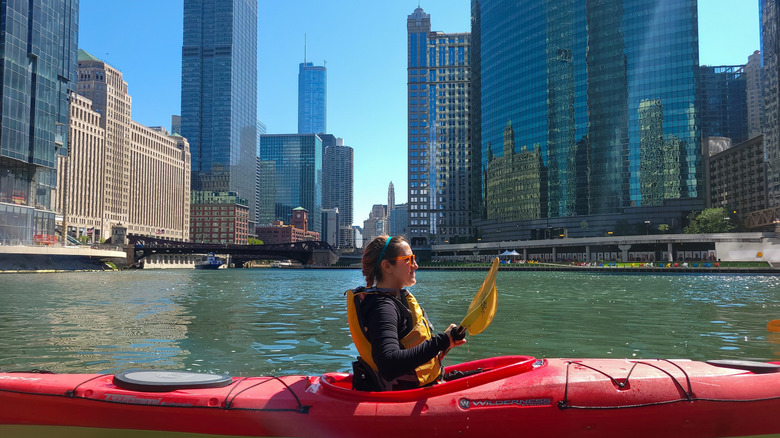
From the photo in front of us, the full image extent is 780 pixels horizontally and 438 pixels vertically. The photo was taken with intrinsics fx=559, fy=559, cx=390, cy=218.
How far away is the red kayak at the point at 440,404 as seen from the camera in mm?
5590

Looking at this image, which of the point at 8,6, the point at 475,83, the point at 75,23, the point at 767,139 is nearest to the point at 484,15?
the point at 475,83

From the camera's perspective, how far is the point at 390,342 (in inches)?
194

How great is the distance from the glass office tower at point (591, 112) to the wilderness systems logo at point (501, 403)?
128m

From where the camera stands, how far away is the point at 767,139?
12331cm

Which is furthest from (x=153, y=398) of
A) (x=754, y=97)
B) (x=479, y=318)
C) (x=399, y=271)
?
(x=754, y=97)

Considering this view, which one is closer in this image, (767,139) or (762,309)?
(762,309)

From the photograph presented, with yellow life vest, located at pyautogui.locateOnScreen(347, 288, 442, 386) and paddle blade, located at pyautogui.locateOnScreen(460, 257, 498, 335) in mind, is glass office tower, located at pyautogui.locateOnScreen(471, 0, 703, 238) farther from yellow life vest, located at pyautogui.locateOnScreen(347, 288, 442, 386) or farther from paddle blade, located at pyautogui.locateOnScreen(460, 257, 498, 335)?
yellow life vest, located at pyautogui.locateOnScreen(347, 288, 442, 386)

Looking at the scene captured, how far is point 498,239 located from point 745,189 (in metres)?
59.9

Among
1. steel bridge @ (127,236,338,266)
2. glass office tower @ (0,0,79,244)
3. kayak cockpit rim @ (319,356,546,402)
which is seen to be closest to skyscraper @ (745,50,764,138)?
steel bridge @ (127,236,338,266)

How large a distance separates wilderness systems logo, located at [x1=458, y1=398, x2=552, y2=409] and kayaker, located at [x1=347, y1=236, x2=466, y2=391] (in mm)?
475

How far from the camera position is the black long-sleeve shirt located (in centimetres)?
494

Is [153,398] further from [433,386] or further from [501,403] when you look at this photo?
[501,403]

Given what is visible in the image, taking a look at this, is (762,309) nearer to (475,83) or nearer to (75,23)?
(75,23)

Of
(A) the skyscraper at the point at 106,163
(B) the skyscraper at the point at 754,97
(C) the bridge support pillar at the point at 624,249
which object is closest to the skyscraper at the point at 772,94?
(C) the bridge support pillar at the point at 624,249
